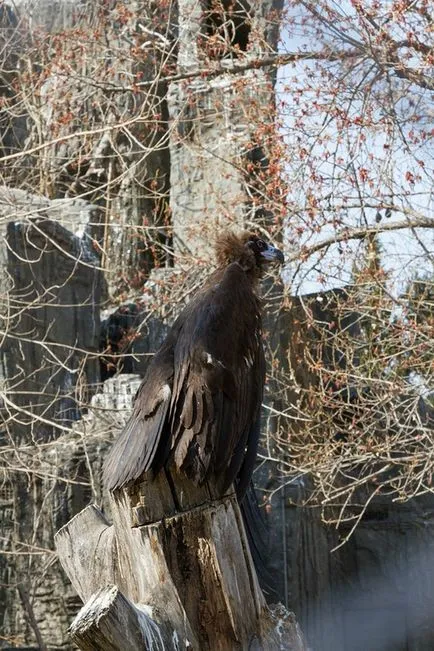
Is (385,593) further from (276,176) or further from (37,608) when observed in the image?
(276,176)

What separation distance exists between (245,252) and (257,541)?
4.06ft

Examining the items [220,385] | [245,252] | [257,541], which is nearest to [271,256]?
[245,252]

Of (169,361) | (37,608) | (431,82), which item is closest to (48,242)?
(37,608)

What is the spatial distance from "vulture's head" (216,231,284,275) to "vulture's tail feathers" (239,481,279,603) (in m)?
0.96

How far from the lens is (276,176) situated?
26.7ft

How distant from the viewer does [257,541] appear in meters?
4.62

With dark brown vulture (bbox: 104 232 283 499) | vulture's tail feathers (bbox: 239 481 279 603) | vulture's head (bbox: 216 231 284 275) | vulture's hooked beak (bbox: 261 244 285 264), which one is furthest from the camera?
vulture's hooked beak (bbox: 261 244 285 264)

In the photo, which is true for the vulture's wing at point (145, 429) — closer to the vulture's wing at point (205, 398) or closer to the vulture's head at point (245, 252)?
the vulture's wing at point (205, 398)

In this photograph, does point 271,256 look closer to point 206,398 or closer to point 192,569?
point 206,398

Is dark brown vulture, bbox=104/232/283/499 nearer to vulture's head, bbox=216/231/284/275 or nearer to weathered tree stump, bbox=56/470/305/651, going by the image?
weathered tree stump, bbox=56/470/305/651

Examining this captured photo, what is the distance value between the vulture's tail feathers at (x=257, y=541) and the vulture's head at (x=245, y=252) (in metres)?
0.96

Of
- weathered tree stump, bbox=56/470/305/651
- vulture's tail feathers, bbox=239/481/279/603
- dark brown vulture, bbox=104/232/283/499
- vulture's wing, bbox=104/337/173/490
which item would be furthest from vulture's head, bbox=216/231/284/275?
weathered tree stump, bbox=56/470/305/651

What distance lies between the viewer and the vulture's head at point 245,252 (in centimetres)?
501

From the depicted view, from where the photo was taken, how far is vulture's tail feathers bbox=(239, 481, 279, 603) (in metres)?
4.45
